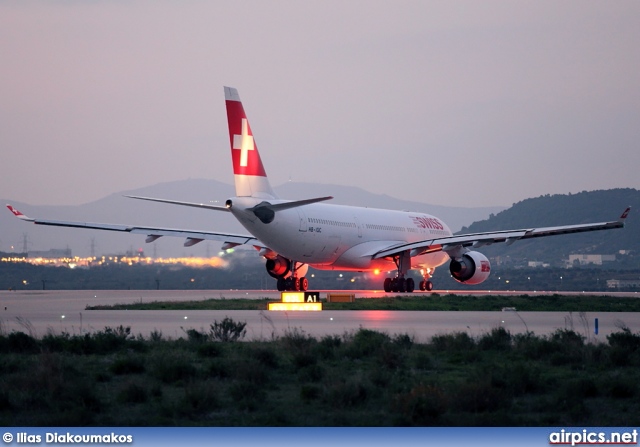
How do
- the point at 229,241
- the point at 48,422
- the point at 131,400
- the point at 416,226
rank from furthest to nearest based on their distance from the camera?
the point at 416,226 → the point at 229,241 → the point at 131,400 → the point at 48,422

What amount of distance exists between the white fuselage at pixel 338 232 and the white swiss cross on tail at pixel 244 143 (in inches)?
65.5

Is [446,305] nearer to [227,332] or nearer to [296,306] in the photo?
[296,306]

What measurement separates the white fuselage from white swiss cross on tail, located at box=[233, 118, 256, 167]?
166cm

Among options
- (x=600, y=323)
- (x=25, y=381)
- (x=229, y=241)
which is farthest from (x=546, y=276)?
(x=25, y=381)

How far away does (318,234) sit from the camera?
1698 inches

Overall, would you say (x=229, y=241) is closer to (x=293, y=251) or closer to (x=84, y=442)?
(x=293, y=251)

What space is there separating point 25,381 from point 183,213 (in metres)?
121

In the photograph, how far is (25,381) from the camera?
14.8 m

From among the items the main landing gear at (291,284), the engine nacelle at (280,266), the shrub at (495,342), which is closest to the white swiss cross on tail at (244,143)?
the engine nacelle at (280,266)

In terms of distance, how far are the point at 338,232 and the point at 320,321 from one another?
16.0m

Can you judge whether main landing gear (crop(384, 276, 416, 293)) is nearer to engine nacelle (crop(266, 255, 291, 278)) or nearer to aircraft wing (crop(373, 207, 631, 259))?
aircraft wing (crop(373, 207, 631, 259))

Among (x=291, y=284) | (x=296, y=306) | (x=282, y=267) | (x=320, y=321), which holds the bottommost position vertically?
(x=320, y=321)

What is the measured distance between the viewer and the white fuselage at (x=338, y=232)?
40.0 metres

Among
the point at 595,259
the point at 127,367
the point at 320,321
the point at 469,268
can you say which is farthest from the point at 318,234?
the point at 595,259
